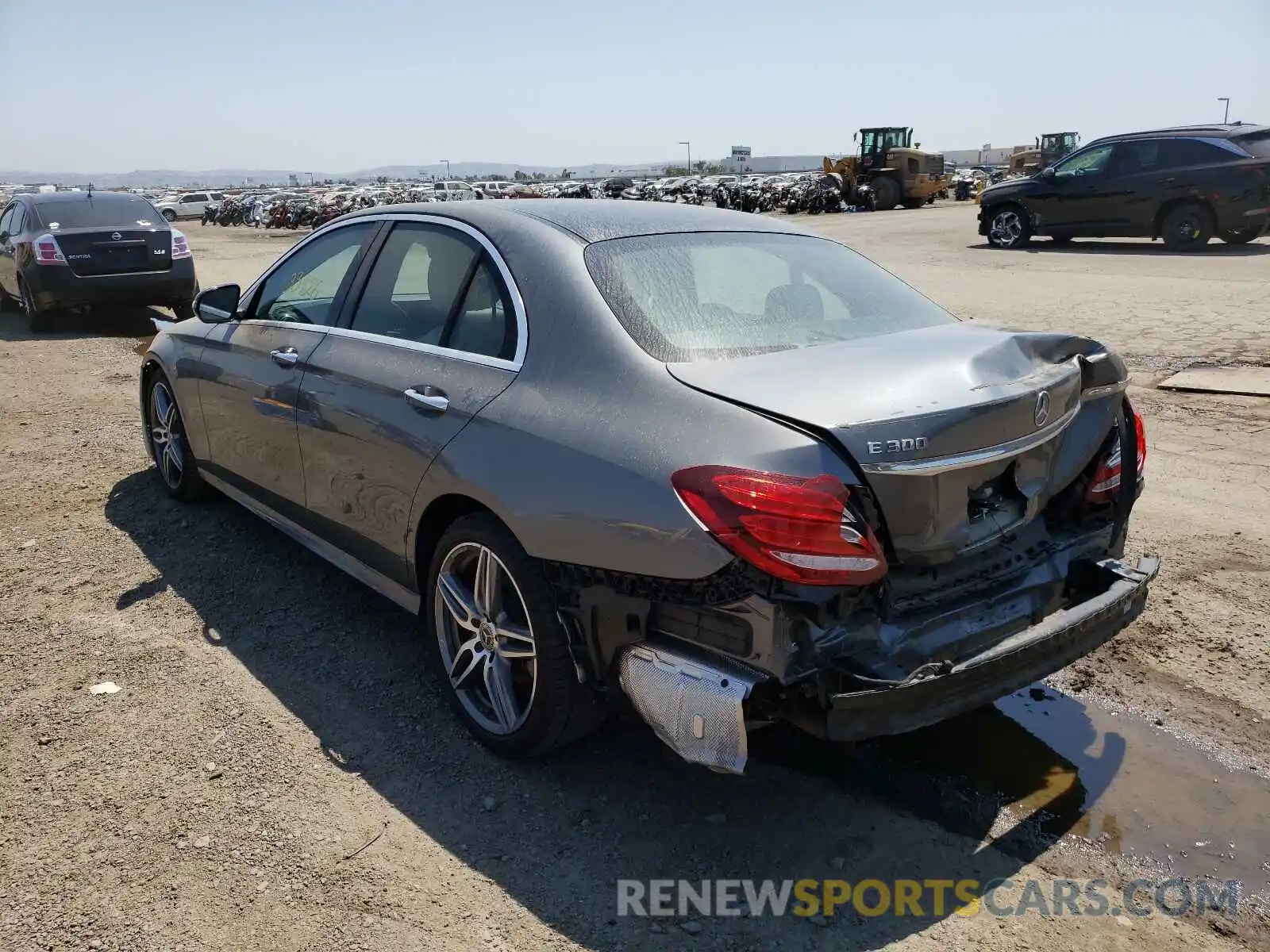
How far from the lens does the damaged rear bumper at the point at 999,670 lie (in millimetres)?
2451

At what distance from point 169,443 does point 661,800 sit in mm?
3862

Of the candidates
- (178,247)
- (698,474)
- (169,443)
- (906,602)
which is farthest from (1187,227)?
(698,474)

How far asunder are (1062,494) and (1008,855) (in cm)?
111

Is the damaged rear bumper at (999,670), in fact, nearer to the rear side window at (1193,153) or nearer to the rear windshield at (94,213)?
the rear windshield at (94,213)

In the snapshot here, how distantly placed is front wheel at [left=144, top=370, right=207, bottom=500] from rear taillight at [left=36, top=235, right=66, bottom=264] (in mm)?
7388

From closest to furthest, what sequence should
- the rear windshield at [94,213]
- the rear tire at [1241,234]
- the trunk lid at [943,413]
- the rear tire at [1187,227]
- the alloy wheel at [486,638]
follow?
the trunk lid at [943,413], the alloy wheel at [486,638], the rear windshield at [94,213], the rear tire at [1241,234], the rear tire at [1187,227]

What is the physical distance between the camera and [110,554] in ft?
16.4

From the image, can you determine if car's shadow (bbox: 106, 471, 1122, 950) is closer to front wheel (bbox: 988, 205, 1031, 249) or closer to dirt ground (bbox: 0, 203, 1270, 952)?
dirt ground (bbox: 0, 203, 1270, 952)

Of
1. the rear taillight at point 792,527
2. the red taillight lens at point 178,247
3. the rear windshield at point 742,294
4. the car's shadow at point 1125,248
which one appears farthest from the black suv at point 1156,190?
the rear taillight at point 792,527

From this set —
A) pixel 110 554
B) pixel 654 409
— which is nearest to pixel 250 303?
pixel 110 554

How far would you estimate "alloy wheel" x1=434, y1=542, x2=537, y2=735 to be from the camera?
3129mm

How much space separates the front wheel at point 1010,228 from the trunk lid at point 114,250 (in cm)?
1439

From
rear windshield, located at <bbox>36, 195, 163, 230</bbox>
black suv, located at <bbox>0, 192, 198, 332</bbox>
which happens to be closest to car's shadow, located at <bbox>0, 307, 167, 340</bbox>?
black suv, located at <bbox>0, 192, 198, 332</bbox>

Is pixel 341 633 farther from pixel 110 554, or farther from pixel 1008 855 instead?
pixel 1008 855
